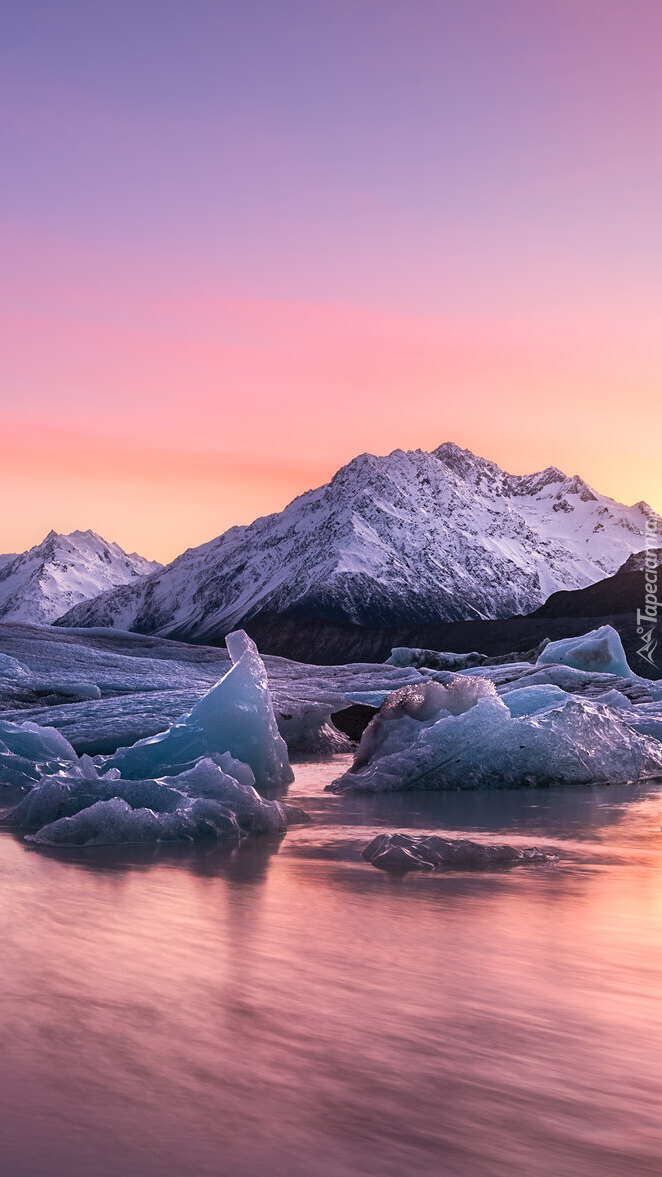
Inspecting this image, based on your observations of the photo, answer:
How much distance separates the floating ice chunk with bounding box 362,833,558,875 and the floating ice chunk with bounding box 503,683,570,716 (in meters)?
10.8

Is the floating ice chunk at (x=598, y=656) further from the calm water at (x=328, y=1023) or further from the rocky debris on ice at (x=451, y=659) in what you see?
the calm water at (x=328, y=1023)

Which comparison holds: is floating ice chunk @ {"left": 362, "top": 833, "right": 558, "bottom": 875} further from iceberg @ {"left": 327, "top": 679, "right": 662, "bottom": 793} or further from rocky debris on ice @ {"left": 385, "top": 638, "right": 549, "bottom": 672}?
rocky debris on ice @ {"left": 385, "top": 638, "right": 549, "bottom": 672}


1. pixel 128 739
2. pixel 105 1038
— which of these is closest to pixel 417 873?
pixel 105 1038

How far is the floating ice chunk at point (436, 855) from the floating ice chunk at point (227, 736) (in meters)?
6.45

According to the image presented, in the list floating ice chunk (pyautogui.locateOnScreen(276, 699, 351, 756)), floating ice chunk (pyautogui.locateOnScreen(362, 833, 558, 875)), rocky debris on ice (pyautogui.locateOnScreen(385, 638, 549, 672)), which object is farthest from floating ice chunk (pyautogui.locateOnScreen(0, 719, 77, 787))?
rocky debris on ice (pyautogui.locateOnScreen(385, 638, 549, 672))

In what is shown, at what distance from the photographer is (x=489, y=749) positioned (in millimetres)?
17875

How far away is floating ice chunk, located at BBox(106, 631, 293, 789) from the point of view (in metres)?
16.9

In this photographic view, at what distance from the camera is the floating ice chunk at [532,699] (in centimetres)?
2206

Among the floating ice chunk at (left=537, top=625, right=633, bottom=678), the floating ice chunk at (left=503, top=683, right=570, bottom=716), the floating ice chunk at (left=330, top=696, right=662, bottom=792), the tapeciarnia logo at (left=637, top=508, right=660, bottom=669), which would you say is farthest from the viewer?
the tapeciarnia logo at (left=637, top=508, right=660, bottom=669)

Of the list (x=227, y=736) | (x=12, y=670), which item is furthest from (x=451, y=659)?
(x=227, y=736)

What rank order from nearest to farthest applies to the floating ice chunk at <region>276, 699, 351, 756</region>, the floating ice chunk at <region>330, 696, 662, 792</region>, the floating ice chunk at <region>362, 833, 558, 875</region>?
1. the floating ice chunk at <region>362, 833, 558, 875</region>
2. the floating ice chunk at <region>330, 696, 662, 792</region>
3. the floating ice chunk at <region>276, 699, 351, 756</region>

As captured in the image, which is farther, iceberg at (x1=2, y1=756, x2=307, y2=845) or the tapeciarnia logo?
the tapeciarnia logo

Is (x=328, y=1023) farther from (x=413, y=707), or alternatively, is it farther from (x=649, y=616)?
(x=649, y=616)

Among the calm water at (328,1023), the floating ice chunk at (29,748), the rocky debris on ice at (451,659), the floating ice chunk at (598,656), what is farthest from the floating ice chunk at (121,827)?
the rocky debris on ice at (451,659)
